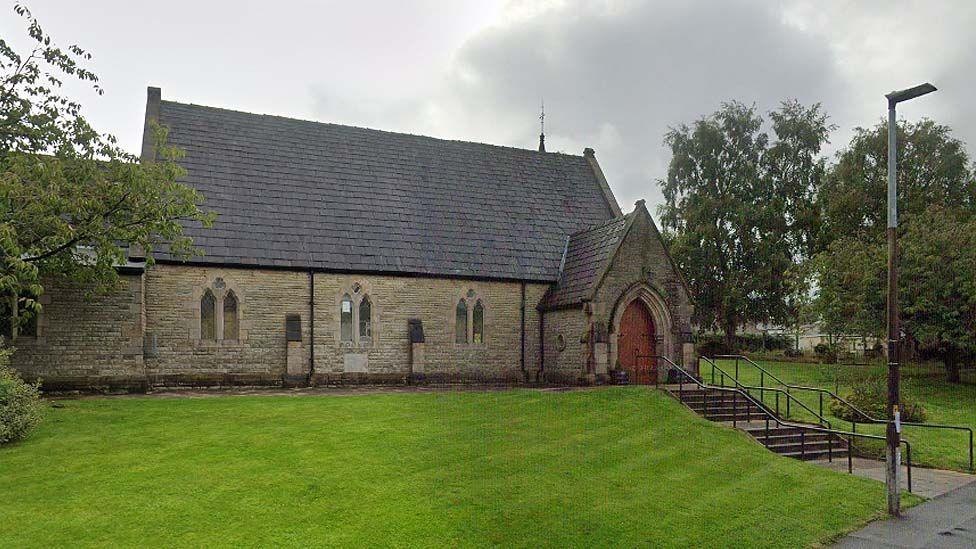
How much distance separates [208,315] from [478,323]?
29.5 feet

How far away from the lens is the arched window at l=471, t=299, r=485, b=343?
81.7 feet

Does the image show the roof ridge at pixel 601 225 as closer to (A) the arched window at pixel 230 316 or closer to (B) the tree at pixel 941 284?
(B) the tree at pixel 941 284

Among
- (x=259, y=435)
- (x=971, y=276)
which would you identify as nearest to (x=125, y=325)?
(x=259, y=435)

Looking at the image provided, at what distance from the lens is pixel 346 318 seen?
23.2 m

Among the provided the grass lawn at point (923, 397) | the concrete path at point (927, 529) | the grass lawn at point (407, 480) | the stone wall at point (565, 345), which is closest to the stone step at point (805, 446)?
the grass lawn at point (923, 397)

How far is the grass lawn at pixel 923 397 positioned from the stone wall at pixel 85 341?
755 inches

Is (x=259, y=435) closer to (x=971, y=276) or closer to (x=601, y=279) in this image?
(x=601, y=279)

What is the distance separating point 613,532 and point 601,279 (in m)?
13.6

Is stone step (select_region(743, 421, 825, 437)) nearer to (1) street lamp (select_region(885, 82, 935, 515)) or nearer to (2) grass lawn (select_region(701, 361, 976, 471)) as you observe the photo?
(2) grass lawn (select_region(701, 361, 976, 471))

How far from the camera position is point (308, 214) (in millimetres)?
24109

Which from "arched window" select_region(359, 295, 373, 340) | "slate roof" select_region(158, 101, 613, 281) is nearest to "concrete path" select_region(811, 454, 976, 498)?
"slate roof" select_region(158, 101, 613, 281)

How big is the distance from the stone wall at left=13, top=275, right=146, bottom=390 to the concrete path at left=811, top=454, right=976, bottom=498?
18.4 metres

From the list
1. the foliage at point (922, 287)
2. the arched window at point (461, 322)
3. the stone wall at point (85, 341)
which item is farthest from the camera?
the foliage at point (922, 287)

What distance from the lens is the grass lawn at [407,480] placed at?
29.6ft
